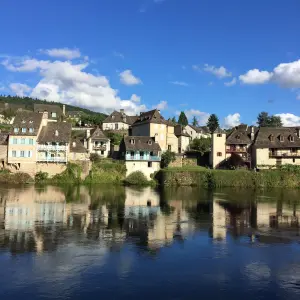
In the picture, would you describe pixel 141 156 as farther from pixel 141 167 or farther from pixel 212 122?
pixel 212 122

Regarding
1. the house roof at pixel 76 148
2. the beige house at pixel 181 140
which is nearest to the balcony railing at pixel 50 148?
the house roof at pixel 76 148

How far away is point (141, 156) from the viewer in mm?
70312

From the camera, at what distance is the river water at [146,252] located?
53.8ft

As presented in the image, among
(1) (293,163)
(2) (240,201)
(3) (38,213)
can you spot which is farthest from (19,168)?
(1) (293,163)

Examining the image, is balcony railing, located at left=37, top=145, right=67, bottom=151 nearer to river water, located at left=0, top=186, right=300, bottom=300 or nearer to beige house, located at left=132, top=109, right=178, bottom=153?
beige house, located at left=132, top=109, right=178, bottom=153

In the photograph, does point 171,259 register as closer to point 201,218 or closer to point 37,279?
point 37,279

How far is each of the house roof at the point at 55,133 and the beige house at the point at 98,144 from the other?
279 inches

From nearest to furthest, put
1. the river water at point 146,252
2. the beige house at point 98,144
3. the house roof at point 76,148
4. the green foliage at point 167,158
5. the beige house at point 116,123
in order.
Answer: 1. the river water at point 146,252
2. the house roof at point 76,148
3. the green foliage at point 167,158
4. the beige house at point 98,144
5. the beige house at point 116,123

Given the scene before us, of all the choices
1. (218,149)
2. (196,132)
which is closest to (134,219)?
(218,149)

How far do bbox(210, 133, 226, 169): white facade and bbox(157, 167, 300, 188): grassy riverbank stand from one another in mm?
7808

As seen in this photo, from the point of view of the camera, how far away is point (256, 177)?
66.1m

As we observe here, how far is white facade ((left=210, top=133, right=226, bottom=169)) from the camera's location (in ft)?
243

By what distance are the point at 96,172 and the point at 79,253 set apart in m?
47.0

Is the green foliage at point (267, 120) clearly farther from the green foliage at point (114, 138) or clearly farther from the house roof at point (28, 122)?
the house roof at point (28, 122)
